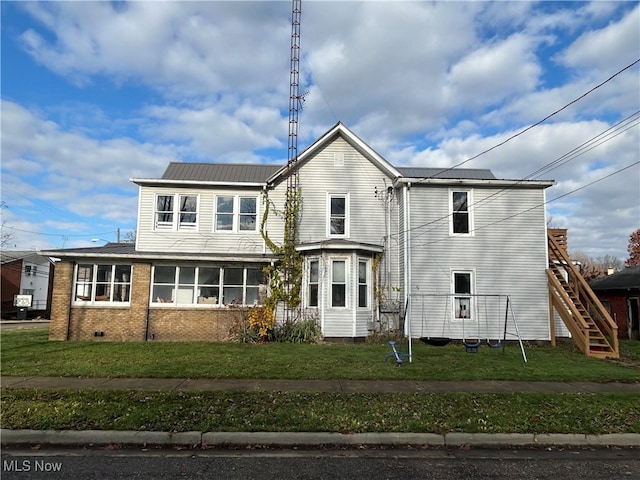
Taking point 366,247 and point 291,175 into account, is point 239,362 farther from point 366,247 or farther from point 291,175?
point 291,175

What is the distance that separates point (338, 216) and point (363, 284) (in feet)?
10.00

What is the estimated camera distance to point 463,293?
17.2m

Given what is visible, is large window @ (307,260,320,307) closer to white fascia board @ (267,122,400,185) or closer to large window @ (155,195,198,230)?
white fascia board @ (267,122,400,185)

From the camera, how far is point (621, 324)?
23219 mm

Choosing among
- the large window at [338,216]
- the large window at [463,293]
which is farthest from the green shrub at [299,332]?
the large window at [463,293]

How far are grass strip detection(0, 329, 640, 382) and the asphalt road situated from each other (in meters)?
3.75

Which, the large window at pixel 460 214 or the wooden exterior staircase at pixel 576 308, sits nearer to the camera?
the wooden exterior staircase at pixel 576 308

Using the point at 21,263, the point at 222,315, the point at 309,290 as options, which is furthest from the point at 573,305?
the point at 21,263

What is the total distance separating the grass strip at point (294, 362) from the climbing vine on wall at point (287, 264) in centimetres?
246

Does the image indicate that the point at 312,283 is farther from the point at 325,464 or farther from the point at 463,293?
the point at 325,464

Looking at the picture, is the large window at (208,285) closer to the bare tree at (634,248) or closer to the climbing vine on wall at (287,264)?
the climbing vine on wall at (287,264)

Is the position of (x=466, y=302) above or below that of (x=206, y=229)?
below

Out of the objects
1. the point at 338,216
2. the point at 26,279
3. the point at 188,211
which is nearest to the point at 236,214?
the point at 188,211

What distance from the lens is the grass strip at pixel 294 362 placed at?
10070 millimetres
